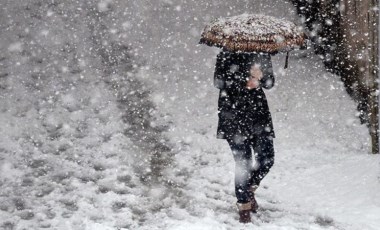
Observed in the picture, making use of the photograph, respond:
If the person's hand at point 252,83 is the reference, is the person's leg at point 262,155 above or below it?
below

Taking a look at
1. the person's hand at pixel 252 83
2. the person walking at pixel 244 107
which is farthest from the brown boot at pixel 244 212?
the person's hand at pixel 252 83

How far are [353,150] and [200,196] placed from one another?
256 cm

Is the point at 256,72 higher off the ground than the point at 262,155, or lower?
higher

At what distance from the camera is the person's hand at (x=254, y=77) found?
469cm

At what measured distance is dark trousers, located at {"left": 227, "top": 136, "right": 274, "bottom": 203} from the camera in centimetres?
479

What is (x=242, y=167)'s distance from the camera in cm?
480

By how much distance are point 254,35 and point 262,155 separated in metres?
1.16

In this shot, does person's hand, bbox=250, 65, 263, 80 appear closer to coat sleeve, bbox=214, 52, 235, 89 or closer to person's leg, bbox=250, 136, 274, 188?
coat sleeve, bbox=214, 52, 235, 89

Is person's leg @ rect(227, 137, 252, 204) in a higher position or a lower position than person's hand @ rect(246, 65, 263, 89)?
lower

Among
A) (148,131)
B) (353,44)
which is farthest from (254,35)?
(353,44)

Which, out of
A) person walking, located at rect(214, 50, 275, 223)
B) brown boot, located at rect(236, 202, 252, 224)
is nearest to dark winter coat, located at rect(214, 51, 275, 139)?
person walking, located at rect(214, 50, 275, 223)

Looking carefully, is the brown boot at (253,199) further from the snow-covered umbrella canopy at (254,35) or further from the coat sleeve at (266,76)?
the snow-covered umbrella canopy at (254,35)

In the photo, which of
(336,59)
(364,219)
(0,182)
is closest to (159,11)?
(336,59)

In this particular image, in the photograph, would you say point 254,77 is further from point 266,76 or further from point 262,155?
point 262,155
